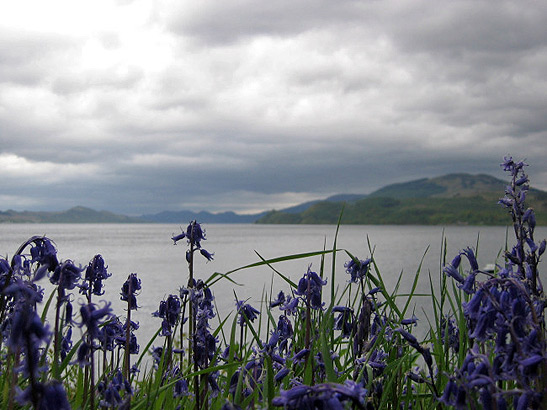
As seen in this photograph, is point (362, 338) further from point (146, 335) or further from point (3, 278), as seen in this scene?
Result: point (146, 335)

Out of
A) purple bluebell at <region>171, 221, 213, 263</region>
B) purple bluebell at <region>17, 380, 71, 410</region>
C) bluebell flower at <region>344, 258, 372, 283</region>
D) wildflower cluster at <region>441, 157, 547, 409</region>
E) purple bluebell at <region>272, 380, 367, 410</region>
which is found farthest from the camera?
purple bluebell at <region>171, 221, 213, 263</region>

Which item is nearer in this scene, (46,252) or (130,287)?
(46,252)

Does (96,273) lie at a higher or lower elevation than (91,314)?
lower

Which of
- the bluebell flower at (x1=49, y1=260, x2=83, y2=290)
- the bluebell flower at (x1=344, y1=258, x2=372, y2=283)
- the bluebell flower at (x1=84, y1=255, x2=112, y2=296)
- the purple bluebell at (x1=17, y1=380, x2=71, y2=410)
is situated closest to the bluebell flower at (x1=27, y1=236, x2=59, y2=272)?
the bluebell flower at (x1=49, y1=260, x2=83, y2=290)

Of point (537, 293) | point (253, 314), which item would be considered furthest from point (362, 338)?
point (253, 314)

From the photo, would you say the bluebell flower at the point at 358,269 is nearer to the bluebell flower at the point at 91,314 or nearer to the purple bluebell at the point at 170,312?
the purple bluebell at the point at 170,312

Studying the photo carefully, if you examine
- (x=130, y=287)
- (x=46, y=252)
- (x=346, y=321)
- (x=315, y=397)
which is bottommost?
(x=346, y=321)

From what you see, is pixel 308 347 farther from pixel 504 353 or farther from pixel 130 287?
pixel 130 287

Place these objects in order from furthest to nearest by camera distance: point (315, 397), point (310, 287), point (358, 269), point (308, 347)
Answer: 1. point (358, 269)
2. point (310, 287)
3. point (308, 347)
4. point (315, 397)

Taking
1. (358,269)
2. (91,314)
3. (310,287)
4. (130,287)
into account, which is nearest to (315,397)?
(91,314)

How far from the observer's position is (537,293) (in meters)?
4.27

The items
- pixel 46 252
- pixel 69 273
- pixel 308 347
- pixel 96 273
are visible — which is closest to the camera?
pixel 69 273

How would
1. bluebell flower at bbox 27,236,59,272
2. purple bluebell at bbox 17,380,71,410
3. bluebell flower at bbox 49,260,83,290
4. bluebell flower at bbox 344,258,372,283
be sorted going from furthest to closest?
1. bluebell flower at bbox 344,258,372,283
2. bluebell flower at bbox 27,236,59,272
3. bluebell flower at bbox 49,260,83,290
4. purple bluebell at bbox 17,380,71,410

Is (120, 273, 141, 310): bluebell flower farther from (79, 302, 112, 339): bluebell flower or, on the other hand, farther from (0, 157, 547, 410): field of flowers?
(79, 302, 112, 339): bluebell flower
